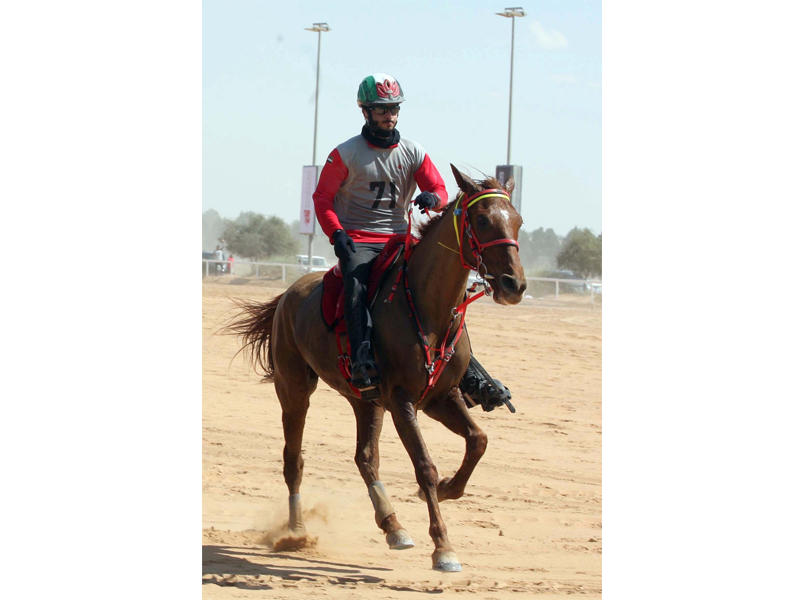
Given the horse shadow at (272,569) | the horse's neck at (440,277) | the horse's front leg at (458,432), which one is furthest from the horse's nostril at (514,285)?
the horse shadow at (272,569)

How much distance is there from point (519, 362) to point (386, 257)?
36.3 feet

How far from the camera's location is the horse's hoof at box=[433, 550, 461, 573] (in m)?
6.59

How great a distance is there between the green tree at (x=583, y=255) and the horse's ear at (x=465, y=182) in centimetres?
5320

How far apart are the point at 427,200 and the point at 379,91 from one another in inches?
33.2

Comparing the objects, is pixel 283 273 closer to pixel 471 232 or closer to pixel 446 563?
pixel 471 232

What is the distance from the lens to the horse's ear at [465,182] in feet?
22.2

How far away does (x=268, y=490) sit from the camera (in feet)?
32.5

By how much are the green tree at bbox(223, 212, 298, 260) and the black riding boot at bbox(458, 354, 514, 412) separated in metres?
65.8

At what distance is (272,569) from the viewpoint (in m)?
7.29

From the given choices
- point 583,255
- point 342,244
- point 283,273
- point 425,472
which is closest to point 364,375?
point 425,472

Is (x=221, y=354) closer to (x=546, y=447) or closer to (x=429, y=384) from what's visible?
(x=546, y=447)

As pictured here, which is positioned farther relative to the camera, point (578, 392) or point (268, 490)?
point (578, 392)

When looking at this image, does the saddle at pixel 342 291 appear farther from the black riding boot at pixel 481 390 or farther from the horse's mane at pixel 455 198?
the black riding boot at pixel 481 390
